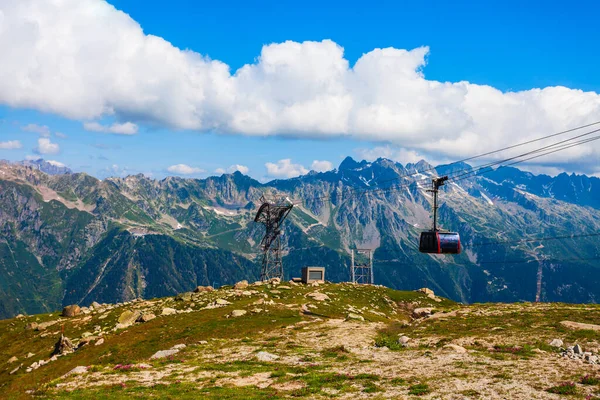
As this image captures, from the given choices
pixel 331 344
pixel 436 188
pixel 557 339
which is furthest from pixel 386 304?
pixel 557 339

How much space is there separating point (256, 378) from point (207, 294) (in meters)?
61.2

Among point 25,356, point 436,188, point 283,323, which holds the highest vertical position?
point 436,188

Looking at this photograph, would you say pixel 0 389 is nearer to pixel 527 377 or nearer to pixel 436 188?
pixel 527 377

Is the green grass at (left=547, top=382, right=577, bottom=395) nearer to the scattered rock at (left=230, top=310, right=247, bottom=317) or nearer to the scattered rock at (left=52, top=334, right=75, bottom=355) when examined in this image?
the scattered rock at (left=230, top=310, right=247, bottom=317)

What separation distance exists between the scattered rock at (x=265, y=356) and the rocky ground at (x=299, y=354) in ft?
0.31

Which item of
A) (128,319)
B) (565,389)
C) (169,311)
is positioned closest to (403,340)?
(565,389)

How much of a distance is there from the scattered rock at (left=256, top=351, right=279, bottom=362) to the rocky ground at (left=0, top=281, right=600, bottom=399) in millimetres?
95

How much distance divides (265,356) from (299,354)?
131 inches

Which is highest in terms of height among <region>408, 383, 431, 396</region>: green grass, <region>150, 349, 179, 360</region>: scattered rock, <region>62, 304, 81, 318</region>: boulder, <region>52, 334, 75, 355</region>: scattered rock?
<region>408, 383, 431, 396</region>: green grass

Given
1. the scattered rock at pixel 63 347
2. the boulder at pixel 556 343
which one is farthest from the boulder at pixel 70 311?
the boulder at pixel 556 343

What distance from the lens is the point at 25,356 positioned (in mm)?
69000

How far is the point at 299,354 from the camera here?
43031 mm

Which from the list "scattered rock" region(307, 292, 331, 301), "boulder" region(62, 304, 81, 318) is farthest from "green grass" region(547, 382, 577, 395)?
"boulder" region(62, 304, 81, 318)

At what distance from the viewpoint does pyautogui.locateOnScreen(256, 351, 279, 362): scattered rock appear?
4133 centimetres
